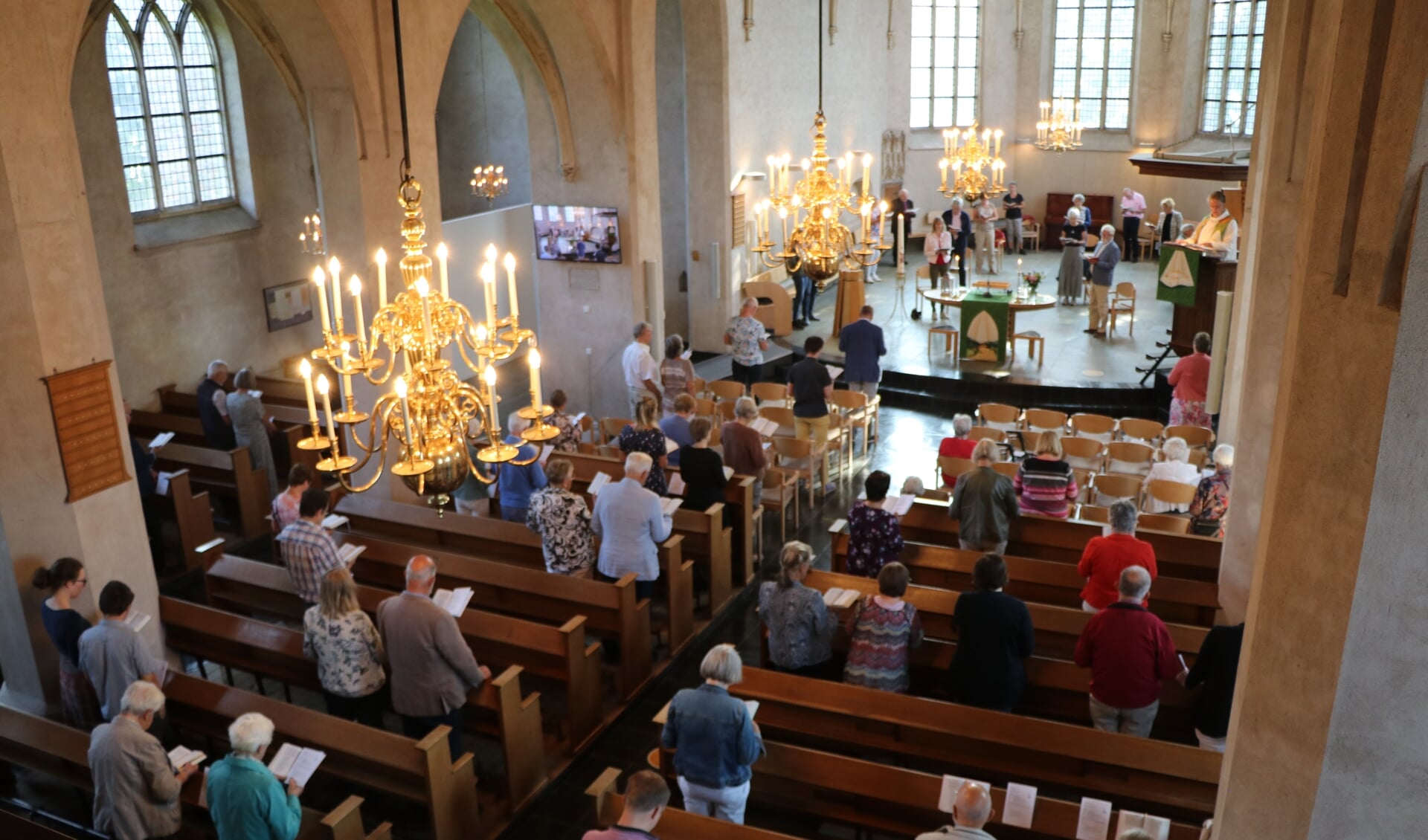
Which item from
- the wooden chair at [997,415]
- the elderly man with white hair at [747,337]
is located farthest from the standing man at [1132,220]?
the wooden chair at [997,415]

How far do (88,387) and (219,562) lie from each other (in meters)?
1.87

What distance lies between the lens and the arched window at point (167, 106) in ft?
43.6

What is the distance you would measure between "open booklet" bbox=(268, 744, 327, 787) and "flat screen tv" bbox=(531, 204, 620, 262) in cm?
859

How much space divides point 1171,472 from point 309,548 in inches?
266

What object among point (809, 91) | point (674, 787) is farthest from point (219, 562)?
point (809, 91)

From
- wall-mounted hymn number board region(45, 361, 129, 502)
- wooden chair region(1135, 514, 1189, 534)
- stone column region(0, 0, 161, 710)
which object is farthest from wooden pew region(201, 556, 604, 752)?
wooden chair region(1135, 514, 1189, 534)

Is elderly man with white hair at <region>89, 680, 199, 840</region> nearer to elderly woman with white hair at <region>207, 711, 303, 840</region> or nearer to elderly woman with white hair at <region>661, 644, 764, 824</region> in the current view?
elderly woman with white hair at <region>207, 711, 303, 840</region>

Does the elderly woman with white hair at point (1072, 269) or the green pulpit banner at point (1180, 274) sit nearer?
the green pulpit banner at point (1180, 274)

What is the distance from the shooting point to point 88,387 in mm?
7215

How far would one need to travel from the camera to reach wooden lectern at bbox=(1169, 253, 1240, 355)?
13.4 m

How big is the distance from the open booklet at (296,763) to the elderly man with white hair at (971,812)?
2.93m

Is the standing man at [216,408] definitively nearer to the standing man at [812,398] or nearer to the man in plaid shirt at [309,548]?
the man in plaid shirt at [309,548]

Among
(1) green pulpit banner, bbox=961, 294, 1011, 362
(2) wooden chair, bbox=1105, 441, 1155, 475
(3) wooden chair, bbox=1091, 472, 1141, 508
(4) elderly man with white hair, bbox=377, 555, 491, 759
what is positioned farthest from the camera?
(1) green pulpit banner, bbox=961, 294, 1011, 362

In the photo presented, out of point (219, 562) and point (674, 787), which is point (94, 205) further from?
point (674, 787)
